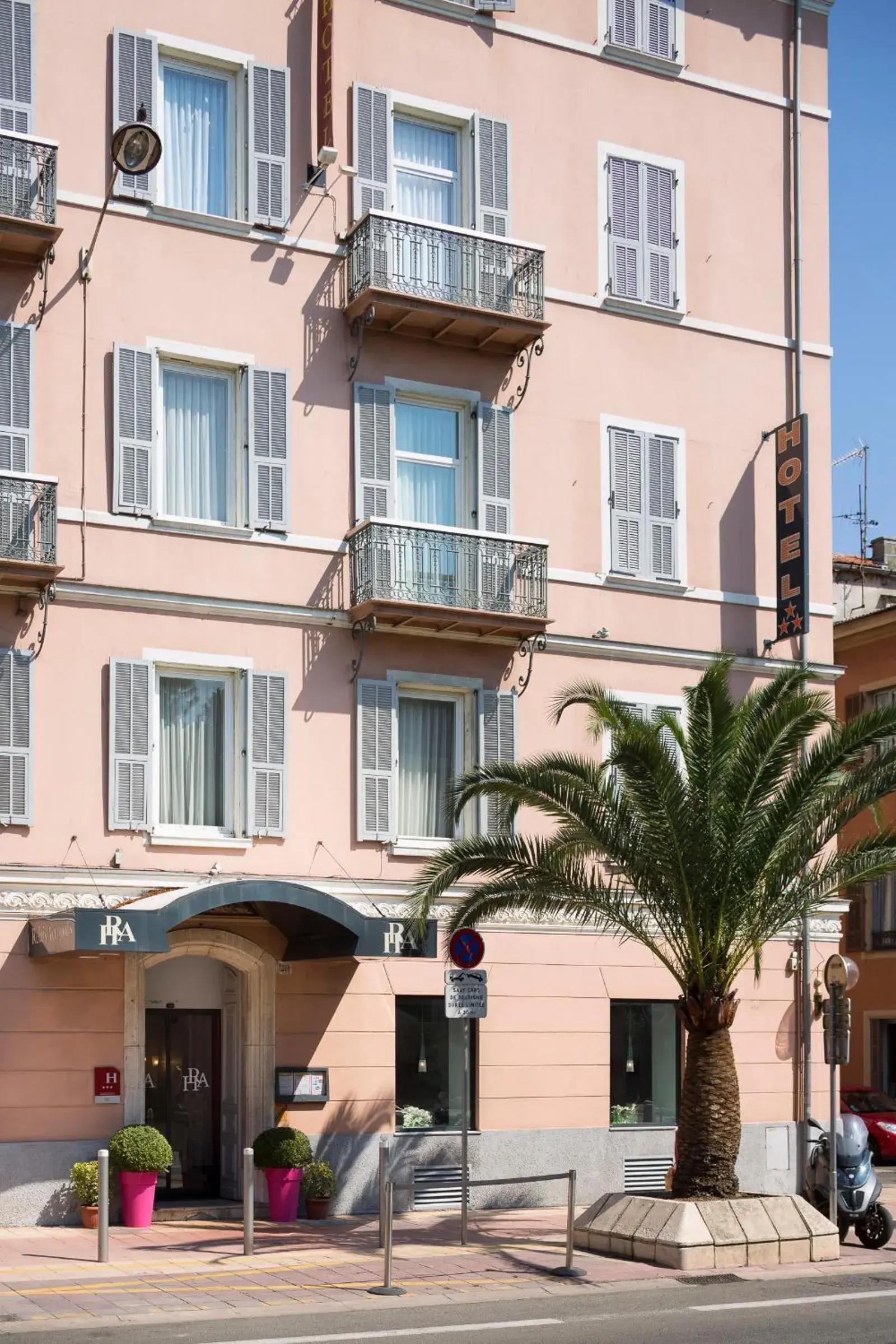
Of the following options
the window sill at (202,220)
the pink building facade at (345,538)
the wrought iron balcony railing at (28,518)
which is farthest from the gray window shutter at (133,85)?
the wrought iron balcony railing at (28,518)

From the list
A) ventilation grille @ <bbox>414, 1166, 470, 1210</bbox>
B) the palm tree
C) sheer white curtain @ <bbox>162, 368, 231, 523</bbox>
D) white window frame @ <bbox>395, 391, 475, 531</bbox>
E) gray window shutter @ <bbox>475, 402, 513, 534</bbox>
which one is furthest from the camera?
gray window shutter @ <bbox>475, 402, 513, 534</bbox>

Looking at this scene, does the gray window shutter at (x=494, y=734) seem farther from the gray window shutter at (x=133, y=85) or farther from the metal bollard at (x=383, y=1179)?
the gray window shutter at (x=133, y=85)

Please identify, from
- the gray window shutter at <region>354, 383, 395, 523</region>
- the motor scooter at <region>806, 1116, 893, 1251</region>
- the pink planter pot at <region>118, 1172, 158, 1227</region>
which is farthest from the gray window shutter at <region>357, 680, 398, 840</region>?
the motor scooter at <region>806, 1116, 893, 1251</region>

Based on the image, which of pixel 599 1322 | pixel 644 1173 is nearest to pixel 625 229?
pixel 644 1173

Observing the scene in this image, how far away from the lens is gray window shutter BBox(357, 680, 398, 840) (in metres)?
23.0

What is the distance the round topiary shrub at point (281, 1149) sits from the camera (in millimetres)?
21250

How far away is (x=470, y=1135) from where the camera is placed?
2314 centimetres

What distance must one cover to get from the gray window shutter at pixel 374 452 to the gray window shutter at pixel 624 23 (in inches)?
263

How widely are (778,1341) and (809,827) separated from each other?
6.77 meters

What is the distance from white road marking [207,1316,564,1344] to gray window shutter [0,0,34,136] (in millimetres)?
14012

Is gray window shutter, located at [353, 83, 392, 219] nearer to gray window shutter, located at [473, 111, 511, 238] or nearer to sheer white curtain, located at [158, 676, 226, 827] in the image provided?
gray window shutter, located at [473, 111, 511, 238]

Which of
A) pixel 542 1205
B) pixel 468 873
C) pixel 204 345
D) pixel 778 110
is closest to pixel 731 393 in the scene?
pixel 778 110

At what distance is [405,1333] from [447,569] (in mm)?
11279

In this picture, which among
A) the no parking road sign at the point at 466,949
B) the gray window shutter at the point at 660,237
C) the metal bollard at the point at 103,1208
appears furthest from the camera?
the gray window shutter at the point at 660,237
